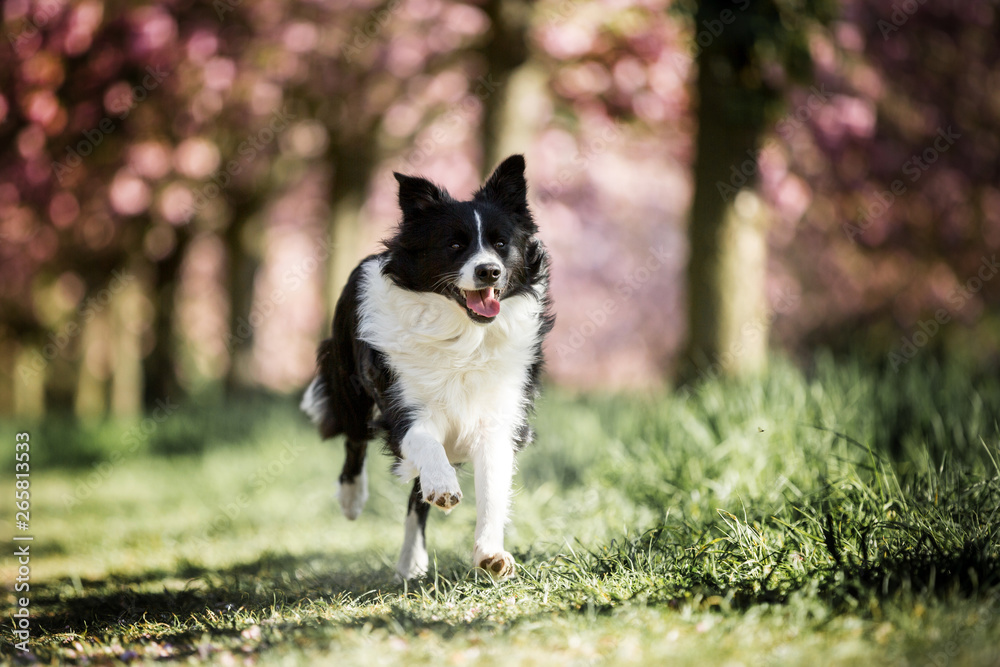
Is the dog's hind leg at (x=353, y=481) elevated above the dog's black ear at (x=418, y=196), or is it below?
below

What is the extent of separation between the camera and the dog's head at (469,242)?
3.57m

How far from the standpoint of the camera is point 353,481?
4.36 meters

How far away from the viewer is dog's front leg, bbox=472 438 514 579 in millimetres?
3348

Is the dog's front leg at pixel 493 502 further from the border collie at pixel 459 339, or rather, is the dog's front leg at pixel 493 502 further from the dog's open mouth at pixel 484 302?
the dog's open mouth at pixel 484 302

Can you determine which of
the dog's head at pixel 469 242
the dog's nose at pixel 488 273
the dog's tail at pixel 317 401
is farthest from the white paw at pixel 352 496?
the dog's nose at pixel 488 273

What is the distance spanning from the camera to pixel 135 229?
501 inches

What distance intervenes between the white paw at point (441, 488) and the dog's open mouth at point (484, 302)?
0.65 meters

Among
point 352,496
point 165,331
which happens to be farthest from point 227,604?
point 165,331

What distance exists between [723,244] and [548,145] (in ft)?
18.7

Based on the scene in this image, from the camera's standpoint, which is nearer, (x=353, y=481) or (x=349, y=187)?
(x=353, y=481)

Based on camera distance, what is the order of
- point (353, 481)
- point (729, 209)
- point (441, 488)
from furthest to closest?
point (729, 209) → point (353, 481) → point (441, 488)

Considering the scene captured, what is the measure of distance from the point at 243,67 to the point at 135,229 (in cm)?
350

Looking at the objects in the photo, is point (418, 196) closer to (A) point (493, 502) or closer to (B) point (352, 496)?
(A) point (493, 502)

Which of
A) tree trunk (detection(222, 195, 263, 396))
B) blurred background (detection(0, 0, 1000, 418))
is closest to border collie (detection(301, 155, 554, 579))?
blurred background (detection(0, 0, 1000, 418))
